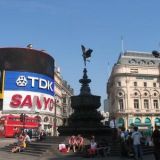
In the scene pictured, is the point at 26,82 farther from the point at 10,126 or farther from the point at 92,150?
the point at 92,150

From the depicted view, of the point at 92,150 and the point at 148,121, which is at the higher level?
the point at 148,121

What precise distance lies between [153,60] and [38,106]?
34.1 meters

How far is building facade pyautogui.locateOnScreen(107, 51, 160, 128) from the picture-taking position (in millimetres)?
93125

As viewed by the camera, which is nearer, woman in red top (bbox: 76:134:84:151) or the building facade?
woman in red top (bbox: 76:134:84:151)

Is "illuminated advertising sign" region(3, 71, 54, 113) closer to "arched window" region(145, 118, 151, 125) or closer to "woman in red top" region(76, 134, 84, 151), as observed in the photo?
"arched window" region(145, 118, 151, 125)

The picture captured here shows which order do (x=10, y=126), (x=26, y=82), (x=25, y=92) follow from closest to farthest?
(x=10, y=126)
(x=25, y=92)
(x=26, y=82)

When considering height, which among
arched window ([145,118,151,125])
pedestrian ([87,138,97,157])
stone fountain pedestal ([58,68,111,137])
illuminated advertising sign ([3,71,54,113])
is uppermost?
illuminated advertising sign ([3,71,54,113])

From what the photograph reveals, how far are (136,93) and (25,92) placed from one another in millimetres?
28061

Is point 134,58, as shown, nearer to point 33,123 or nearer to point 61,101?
point 61,101

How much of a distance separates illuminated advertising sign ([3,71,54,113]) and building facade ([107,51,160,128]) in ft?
61.0

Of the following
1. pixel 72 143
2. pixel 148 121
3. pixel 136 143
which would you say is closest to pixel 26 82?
pixel 148 121

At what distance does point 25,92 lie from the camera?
88875mm

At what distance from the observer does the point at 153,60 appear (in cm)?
10150

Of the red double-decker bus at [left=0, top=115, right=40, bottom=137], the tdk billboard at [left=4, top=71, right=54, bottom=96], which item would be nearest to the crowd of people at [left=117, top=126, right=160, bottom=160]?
the red double-decker bus at [left=0, top=115, right=40, bottom=137]
